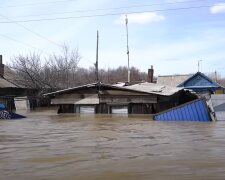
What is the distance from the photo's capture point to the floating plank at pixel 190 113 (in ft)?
77.9

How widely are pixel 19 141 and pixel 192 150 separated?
591cm

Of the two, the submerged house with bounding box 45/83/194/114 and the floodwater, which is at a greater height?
the submerged house with bounding box 45/83/194/114

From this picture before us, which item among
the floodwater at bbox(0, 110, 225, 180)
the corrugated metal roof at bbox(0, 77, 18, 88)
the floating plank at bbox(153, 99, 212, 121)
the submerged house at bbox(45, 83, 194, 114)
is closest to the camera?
the floodwater at bbox(0, 110, 225, 180)

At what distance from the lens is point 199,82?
53281 millimetres

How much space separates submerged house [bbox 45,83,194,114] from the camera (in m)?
29.1

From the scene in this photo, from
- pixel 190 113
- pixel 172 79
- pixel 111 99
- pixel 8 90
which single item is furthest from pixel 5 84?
pixel 190 113

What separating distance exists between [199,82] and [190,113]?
29775mm

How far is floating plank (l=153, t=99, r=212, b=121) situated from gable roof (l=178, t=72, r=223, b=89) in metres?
28.7

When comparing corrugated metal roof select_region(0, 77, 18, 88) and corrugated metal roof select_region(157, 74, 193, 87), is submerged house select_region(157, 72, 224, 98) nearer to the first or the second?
corrugated metal roof select_region(157, 74, 193, 87)

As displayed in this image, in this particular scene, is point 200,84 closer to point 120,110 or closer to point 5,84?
point 5,84

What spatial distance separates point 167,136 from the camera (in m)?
15.7

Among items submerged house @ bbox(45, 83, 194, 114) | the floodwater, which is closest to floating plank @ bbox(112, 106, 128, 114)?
submerged house @ bbox(45, 83, 194, 114)

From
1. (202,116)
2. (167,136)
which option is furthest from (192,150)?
(202,116)

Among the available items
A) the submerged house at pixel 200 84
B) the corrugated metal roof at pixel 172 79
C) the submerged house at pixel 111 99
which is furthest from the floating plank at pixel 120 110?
the corrugated metal roof at pixel 172 79
